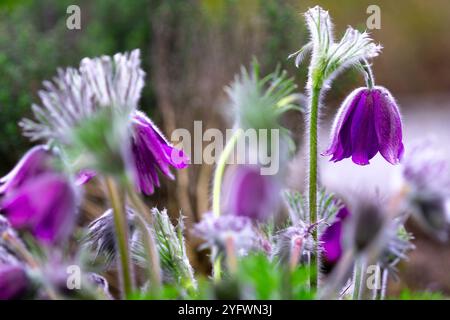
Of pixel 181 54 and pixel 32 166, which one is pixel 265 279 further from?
pixel 181 54

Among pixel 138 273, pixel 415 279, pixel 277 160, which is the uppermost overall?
pixel 277 160

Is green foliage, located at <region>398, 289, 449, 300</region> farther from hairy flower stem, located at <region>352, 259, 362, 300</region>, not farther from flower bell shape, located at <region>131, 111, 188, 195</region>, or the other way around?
flower bell shape, located at <region>131, 111, 188, 195</region>

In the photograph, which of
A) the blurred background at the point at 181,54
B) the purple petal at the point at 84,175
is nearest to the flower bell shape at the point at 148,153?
the purple petal at the point at 84,175

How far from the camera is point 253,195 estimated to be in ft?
1.12

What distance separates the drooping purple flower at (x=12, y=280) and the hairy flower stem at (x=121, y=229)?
0.15ft

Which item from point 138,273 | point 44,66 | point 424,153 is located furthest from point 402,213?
point 44,66

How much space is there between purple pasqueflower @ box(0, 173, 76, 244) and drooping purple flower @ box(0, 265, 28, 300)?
19mm

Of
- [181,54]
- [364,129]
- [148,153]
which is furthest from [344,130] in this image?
[181,54]

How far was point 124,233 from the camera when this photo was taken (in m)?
0.34

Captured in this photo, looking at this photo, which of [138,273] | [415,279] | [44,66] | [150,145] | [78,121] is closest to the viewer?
[78,121]

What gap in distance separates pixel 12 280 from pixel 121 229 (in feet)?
0.19

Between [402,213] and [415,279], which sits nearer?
[402,213]
